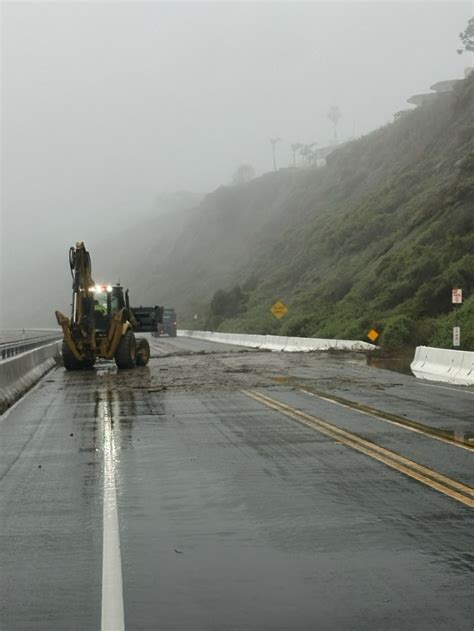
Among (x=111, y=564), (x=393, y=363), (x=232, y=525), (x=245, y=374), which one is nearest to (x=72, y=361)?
(x=245, y=374)

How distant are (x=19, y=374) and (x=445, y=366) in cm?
1257

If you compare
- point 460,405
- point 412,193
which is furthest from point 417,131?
point 460,405

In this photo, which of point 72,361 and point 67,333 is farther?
point 72,361

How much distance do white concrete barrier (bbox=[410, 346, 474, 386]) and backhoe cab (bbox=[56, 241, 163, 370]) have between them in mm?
9505

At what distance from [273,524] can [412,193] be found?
74.9m

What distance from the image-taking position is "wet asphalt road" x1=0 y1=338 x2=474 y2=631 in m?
5.66

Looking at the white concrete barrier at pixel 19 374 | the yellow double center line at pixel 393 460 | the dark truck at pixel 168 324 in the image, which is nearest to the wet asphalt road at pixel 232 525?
the yellow double center line at pixel 393 460

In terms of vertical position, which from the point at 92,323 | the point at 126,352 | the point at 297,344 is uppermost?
the point at 92,323

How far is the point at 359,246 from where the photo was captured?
80.4 metres

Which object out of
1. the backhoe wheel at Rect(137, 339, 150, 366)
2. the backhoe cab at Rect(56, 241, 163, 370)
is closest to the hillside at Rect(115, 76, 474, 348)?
the backhoe wheel at Rect(137, 339, 150, 366)

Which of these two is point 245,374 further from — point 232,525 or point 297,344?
point 297,344

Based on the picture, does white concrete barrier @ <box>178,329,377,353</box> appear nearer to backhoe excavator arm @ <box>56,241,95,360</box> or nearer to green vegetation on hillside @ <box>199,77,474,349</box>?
green vegetation on hillside @ <box>199,77,474,349</box>

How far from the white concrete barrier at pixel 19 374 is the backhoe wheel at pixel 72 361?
0.82 meters

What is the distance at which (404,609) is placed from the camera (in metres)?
5.58
